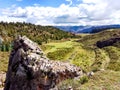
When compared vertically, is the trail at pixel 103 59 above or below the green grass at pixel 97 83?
below

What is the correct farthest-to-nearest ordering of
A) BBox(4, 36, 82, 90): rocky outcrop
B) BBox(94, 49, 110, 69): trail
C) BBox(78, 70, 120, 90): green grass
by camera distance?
BBox(94, 49, 110, 69): trail < BBox(4, 36, 82, 90): rocky outcrop < BBox(78, 70, 120, 90): green grass

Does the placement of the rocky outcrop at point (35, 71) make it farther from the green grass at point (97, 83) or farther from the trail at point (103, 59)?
the trail at point (103, 59)

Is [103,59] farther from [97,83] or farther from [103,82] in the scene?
[97,83]

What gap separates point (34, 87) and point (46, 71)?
1.94 meters

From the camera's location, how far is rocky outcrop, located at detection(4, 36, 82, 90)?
28109 millimetres

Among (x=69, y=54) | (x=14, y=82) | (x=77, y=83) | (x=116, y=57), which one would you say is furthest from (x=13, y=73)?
(x=69, y=54)

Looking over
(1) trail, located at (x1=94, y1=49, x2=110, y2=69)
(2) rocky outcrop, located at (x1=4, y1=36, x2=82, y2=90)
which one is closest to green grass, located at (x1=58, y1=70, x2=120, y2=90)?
(2) rocky outcrop, located at (x1=4, y1=36, x2=82, y2=90)

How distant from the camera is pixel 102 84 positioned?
21922 millimetres

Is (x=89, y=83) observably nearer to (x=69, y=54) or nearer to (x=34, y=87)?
(x=34, y=87)

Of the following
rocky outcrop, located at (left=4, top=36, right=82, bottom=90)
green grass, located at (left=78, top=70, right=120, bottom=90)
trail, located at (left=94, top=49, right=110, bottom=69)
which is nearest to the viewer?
green grass, located at (left=78, top=70, right=120, bottom=90)

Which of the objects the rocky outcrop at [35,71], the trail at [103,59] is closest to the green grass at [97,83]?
the rocky outcrop at [35,71]

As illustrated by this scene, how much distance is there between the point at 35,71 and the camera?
29.8 metres

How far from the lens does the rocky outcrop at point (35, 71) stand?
28.1 metres

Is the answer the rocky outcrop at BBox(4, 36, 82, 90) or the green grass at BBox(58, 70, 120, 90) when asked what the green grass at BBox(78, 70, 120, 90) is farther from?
the rocky outcrop at BBox(4, 36, 82, 90)
